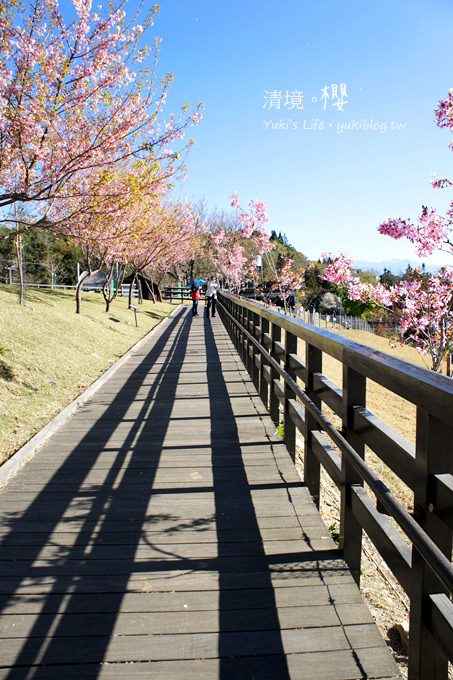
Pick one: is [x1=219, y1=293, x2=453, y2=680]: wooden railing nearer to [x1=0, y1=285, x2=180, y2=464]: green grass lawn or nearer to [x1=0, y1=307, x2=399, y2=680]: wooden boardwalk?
[x1=0, y1=307, x2=399, y2=680]: wooden boardwalk

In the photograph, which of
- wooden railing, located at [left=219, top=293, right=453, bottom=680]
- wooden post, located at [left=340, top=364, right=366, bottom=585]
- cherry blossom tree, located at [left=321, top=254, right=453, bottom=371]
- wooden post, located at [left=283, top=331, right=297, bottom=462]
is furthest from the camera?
cherry blossom tree, located at [left=321, top=254, right=453, bottom=371]

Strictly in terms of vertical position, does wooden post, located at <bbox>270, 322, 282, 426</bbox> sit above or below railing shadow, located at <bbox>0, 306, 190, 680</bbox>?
above

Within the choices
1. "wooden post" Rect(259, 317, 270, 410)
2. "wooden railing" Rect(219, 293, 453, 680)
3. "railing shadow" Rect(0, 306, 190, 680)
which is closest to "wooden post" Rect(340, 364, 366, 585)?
"wooden railing" Rect(219, 293, 453, 680)

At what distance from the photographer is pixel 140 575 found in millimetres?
2844

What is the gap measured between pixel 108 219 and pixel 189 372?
132 inches

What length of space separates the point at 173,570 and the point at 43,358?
22.3ft

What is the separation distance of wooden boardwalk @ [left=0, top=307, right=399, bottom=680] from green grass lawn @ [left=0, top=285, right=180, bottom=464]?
0.96 meters

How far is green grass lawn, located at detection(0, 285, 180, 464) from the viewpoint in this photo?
20.5ft

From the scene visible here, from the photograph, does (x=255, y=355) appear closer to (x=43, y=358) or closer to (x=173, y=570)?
(x=43, y=358)

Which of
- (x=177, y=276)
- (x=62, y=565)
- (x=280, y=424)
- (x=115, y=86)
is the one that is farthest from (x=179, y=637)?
(x=177, y=276)

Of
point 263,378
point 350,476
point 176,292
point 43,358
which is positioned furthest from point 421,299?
point 176,292

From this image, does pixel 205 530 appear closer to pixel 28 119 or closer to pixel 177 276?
pixel 28 119

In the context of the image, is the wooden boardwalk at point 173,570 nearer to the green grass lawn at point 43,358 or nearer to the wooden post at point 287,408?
the wooden post at point 287,408

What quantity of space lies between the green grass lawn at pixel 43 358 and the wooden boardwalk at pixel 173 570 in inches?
37.9
